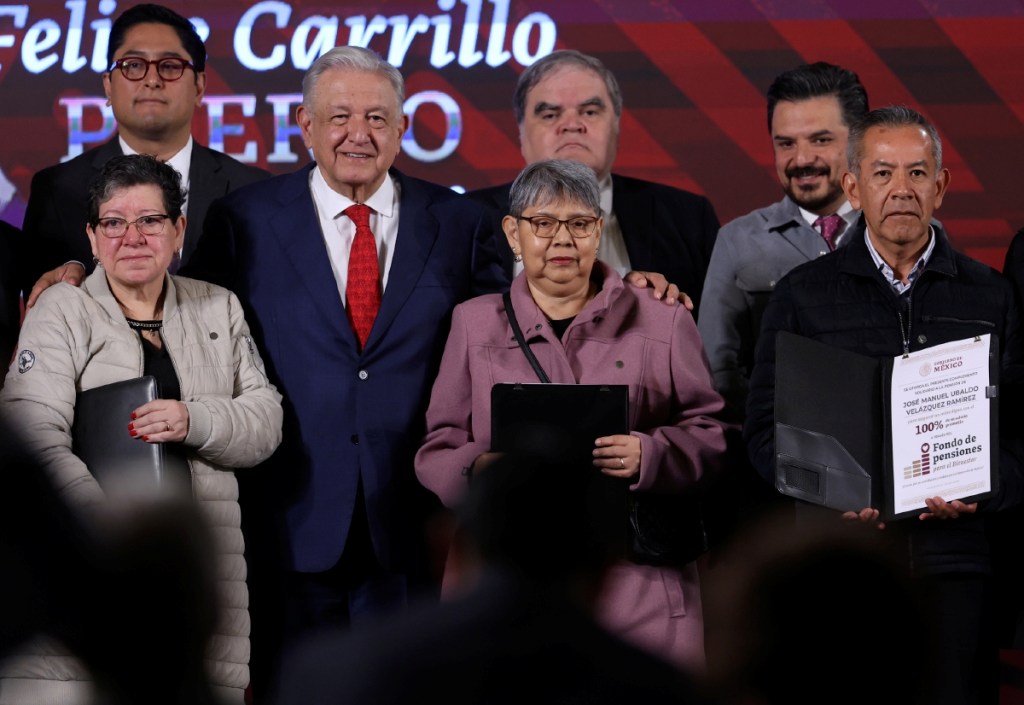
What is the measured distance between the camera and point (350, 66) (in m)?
3.96

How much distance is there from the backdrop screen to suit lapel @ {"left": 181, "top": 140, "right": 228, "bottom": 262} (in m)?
1.11

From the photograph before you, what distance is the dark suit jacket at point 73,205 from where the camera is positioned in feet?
14.0

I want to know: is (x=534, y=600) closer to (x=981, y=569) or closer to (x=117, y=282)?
(x=981, y=569)

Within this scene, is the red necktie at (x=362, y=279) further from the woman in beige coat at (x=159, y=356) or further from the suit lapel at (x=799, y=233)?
the suit lapel at (x=799, y=233)

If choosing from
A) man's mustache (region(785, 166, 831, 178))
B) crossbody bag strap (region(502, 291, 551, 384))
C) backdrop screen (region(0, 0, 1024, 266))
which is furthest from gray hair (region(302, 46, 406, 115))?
backdrop screen (region(0, 0, 1024, 266))

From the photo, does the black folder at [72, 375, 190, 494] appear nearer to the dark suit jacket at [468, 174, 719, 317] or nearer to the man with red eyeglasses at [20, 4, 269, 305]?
the man with red eyeglasses at [20, 4, 269, 305]

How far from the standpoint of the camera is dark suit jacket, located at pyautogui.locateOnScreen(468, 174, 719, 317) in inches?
177

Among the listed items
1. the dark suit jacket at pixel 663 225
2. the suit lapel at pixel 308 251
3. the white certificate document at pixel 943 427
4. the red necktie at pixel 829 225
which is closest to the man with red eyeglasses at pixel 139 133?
the suit lapel at pixel 308 251

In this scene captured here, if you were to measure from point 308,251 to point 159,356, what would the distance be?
526mm

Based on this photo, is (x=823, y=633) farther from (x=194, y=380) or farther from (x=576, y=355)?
(x=194, y=380)

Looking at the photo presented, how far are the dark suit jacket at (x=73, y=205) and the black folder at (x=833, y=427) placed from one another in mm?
1755

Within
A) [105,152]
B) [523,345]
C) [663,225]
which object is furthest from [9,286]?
[663,225]

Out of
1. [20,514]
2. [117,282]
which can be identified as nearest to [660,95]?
[117,282]

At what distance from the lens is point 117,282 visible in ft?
12.0
